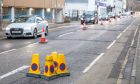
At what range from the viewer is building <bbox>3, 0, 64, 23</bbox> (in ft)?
140

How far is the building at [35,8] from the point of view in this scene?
1682 inches

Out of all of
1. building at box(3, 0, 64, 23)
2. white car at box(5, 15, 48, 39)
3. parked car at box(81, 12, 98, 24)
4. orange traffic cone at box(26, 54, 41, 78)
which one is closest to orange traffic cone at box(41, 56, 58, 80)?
orange traffic cone at box(26, 54, 41, 78)

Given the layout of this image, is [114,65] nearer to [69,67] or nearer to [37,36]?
[69,67]

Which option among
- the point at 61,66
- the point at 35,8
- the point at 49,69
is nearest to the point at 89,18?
the point at 35,8

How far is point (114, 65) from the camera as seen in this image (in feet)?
43.9

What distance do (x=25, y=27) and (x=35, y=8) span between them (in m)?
27.5

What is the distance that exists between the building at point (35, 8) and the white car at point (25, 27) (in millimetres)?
13852

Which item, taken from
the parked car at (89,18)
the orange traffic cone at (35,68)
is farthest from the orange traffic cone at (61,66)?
the parked car at (89,18)

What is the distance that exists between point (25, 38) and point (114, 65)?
12.6 meters

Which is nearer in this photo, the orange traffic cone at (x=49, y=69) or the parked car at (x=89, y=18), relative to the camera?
the orange traffic cone at (x=49, y=69)

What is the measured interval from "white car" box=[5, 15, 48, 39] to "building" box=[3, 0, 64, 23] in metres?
13.9

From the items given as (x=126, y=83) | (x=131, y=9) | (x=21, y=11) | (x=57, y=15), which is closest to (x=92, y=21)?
(x=57, y=15)

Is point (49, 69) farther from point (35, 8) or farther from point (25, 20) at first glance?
point (35, 8)

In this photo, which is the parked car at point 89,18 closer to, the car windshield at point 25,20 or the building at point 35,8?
the building at point 35,8
